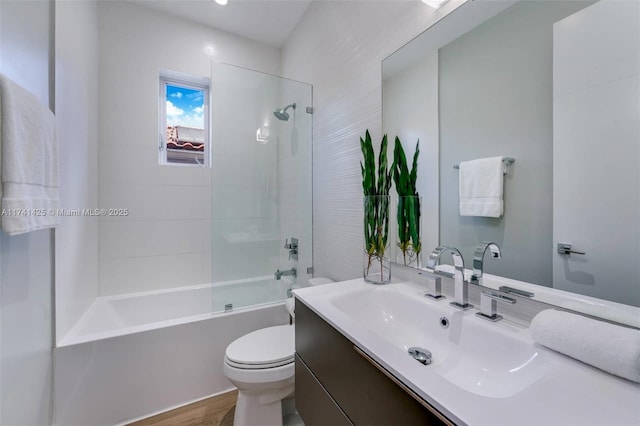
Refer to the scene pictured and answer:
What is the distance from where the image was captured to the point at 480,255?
0.84m

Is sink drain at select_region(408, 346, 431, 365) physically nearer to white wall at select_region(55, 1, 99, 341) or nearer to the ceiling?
white wall at select_region(55, 1, 99, 341)

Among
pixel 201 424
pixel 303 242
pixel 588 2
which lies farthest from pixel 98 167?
pixel 588 2

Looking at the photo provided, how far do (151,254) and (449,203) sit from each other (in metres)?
2.32

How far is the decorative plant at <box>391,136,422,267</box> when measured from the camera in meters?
1.15

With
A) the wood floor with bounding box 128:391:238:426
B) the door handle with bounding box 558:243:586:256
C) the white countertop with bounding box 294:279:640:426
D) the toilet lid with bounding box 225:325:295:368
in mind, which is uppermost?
the door handle with bounding box 558:243:586:256

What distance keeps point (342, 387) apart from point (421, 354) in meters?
0.26

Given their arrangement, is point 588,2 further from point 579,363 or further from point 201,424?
point 201,424

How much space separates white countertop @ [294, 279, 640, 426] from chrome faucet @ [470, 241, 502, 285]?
219mm

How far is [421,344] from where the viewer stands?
88cm

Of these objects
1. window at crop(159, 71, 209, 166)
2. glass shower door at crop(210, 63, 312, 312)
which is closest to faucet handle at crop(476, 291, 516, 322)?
glass shower door at crop(210, 63, 312, 312)

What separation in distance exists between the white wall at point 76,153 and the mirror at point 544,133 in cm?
189

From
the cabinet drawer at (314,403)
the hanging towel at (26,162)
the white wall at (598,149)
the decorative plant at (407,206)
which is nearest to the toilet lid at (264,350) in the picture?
the cabinet drawer at (314,403)

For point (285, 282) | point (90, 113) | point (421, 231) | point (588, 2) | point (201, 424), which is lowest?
point (201, 424)

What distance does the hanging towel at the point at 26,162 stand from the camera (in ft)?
2.86
